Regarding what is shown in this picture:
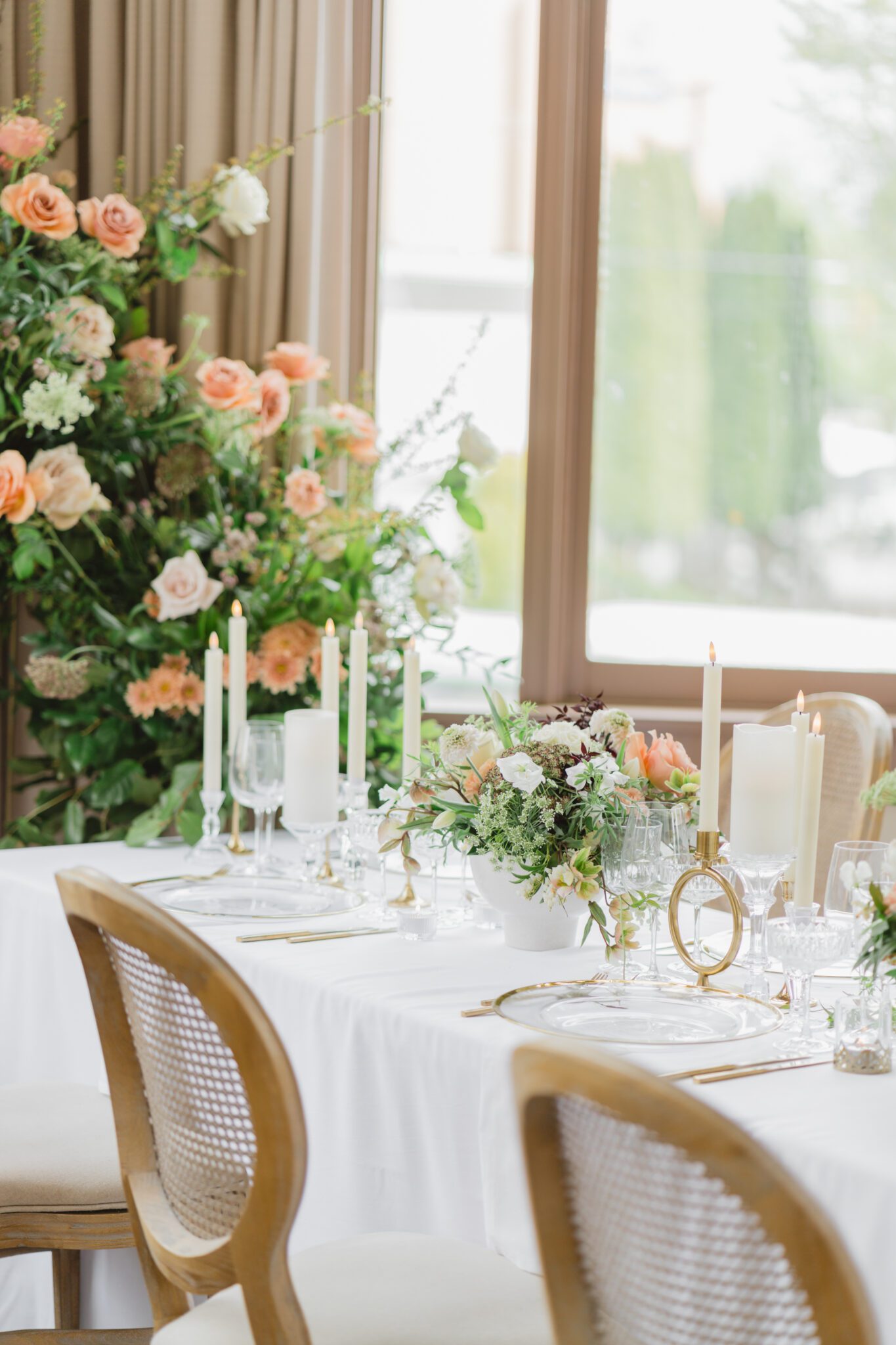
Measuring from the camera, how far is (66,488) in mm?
2461

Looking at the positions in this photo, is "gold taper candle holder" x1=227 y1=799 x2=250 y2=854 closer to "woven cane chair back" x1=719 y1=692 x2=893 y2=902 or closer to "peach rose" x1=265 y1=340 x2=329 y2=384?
"woven cane chair back" x1=719 y1=692 x2=893 y2=902

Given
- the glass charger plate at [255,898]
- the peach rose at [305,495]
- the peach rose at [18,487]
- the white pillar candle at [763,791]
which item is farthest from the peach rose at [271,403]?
the white pillar candle at [763,791]

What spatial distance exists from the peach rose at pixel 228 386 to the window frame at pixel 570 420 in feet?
2.87

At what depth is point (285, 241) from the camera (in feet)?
9.87

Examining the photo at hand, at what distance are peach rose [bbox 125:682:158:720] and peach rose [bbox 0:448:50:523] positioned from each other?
31cm

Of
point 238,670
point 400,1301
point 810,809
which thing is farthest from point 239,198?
point 400,1301

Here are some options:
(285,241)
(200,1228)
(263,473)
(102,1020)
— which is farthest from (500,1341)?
(285,241)

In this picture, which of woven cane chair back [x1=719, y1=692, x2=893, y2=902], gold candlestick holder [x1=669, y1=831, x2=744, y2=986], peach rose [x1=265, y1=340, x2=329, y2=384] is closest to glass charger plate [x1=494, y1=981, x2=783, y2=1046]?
gold candlestick holder [x1=669, y1=831, x2=744, y2=986]

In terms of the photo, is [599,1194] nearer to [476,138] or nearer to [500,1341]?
[500,1341]

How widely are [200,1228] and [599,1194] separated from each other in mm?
515

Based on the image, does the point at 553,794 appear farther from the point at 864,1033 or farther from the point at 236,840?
the point at 236,840

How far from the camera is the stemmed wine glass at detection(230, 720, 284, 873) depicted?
198cm

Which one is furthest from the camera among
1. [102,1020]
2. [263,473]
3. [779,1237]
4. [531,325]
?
[531,325]

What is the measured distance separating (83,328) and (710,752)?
1445mm
